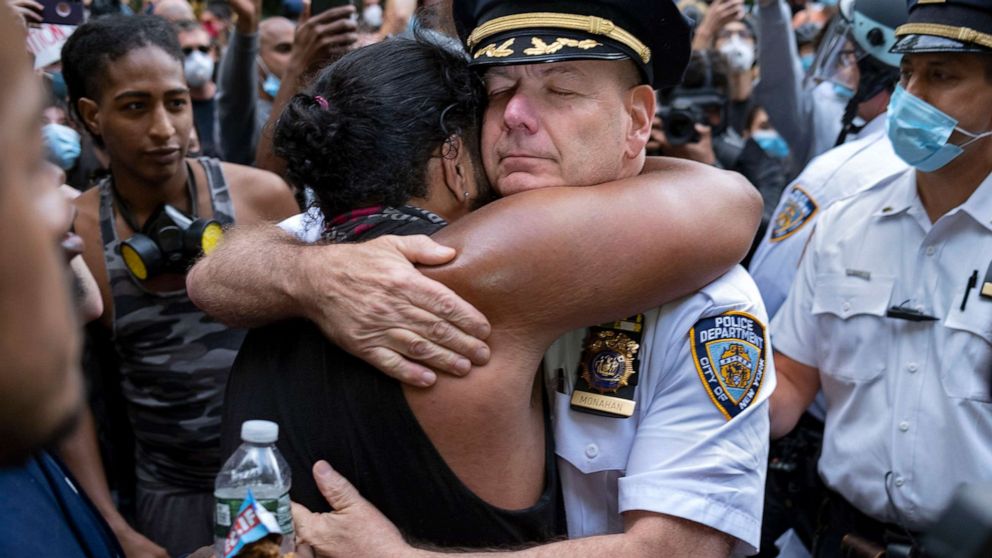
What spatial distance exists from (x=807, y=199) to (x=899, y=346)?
3.23 feet

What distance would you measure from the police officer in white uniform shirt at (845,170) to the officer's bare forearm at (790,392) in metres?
0.68

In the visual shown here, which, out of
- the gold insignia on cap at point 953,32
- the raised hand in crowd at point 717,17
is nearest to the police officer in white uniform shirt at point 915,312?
the gold insignia on cap at point 953,32

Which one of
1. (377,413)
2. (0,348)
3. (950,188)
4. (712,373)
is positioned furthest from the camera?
(950,188)

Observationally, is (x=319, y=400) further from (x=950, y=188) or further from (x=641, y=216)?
(x=950, y=188)

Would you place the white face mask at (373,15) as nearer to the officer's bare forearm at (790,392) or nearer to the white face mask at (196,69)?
the white face mask at (196,69)

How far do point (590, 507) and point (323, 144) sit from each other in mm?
893

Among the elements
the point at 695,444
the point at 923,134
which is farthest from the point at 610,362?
the point at 923,134

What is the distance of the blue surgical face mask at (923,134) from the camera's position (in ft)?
8.43

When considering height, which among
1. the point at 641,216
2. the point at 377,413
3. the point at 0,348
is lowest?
the point at 377,413

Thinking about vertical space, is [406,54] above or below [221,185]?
above

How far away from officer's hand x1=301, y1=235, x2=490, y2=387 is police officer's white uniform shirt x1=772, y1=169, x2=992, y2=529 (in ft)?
4.76

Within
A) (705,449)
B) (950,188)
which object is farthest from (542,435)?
(950,188)

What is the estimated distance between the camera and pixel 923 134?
102 inches

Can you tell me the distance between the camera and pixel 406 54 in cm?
186
